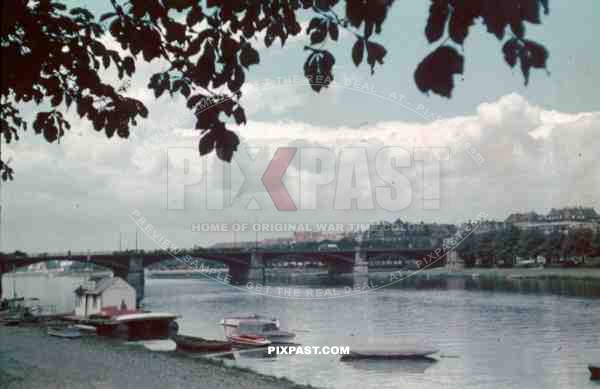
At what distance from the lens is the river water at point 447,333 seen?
2739 cm

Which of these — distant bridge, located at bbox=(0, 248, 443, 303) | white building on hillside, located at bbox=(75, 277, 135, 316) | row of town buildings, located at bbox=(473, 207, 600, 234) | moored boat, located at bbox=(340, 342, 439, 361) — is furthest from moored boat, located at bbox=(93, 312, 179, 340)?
row of town buildings, located at bbox=(473, 207, 600, 234)

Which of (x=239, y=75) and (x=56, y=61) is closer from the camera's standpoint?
(x=239, y=75)

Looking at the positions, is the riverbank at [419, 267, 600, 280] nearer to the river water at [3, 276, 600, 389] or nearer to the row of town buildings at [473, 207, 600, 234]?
the river water at [3, 276, 600, 389]

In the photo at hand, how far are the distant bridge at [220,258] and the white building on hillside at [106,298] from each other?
22.3 m

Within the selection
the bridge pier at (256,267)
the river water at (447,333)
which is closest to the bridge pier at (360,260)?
the bridge pier at (256,267)

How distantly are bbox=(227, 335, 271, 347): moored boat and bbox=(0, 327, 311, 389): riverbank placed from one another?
5.49 metres

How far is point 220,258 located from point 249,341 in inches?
2029

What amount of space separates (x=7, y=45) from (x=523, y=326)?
135 feet

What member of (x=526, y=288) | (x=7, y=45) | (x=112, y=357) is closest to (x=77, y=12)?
(x=7, y=45)

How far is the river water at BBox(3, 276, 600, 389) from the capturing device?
2739 centimetres

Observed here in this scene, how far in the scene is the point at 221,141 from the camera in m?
4.16

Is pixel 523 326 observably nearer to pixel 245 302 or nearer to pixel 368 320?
pixel 368 320

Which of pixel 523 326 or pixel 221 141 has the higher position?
pixel 221 141

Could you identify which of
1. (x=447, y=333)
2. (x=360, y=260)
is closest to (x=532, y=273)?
(x=360, y=260)
